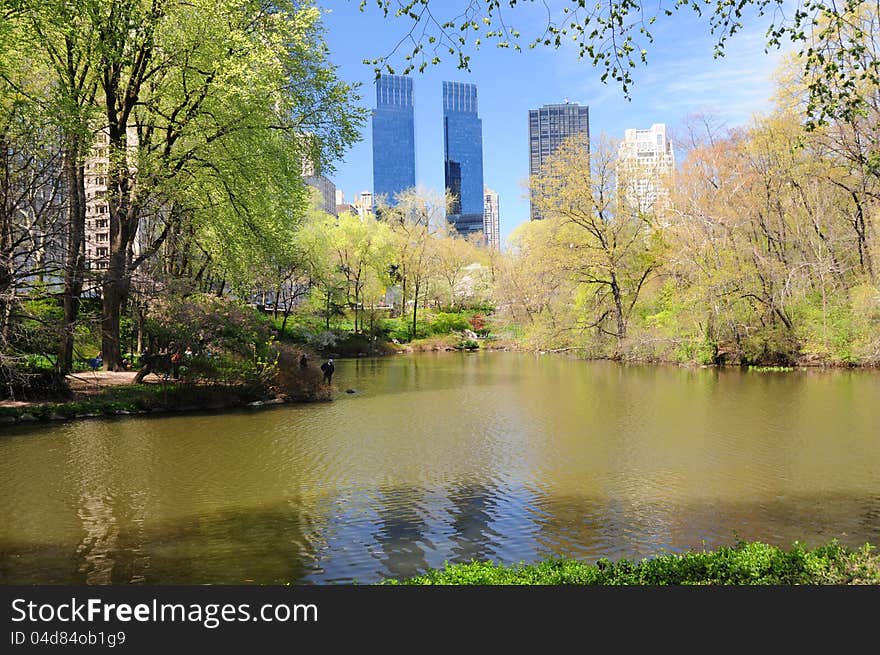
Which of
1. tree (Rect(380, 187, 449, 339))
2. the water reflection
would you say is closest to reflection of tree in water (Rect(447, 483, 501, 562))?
the water reflection

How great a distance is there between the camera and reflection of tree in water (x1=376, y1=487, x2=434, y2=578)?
710 cm

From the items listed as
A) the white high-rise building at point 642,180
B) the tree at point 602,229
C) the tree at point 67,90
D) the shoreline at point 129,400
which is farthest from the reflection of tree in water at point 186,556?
the white high-rise building at point 642,180

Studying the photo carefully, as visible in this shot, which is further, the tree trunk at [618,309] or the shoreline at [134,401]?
the tree trunk at [618,309]

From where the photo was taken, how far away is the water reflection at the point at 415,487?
7.52 meters

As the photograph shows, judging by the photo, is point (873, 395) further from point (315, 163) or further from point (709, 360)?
point (315, 163)

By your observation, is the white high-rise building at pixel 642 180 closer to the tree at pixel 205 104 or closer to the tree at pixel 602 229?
the tree at pixel 602 229

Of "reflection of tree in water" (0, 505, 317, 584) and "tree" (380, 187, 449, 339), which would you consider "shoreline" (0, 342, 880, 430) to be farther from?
"tree" (380, 187, 449, 339)

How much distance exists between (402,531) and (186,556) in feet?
8.36

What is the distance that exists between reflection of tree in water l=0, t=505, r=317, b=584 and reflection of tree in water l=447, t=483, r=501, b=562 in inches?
69.2

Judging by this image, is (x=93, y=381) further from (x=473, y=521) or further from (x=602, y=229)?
(x=602, y=229)

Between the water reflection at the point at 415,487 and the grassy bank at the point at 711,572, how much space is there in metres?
1.59

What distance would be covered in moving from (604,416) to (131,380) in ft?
47.5

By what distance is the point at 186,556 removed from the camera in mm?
7371

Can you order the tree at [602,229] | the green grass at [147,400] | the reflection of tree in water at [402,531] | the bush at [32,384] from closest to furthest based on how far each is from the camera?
the reflection of tree in water at [402,531] → the bush at [32,384] → the green grass at [147,400] → the tree at [602,229]
